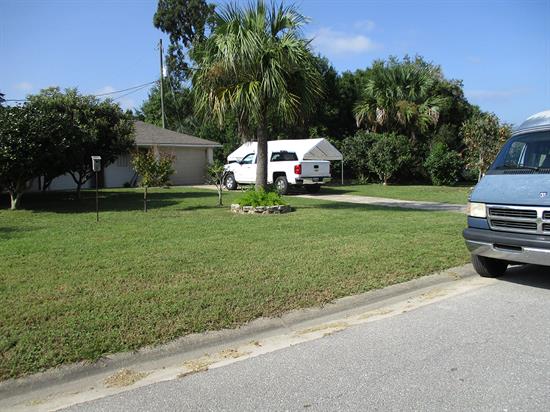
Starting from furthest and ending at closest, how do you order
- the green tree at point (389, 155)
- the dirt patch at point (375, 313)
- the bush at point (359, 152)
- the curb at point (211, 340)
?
the bush at point (359, 152) < the green tree at point (389, 155) < the dirt patch at point (375, 313) < the curb at point (211, 340)

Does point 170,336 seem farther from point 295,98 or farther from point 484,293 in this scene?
point 295,98

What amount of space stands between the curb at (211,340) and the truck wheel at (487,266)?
2.19 feet

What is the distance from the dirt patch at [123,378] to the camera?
13.2ft

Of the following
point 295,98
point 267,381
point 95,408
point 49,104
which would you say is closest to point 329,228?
point 295,98

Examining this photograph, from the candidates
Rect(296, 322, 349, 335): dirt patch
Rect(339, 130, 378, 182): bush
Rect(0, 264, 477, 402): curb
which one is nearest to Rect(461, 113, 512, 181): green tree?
Rect(339, 130, 378, 182): bush

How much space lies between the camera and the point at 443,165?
1003 inches

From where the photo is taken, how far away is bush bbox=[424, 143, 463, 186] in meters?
25.5

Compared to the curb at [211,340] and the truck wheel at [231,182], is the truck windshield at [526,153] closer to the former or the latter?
the curb at [211,340]

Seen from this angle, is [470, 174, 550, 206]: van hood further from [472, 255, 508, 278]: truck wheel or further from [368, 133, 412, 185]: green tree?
[368, 133, 412, 185]: green tree

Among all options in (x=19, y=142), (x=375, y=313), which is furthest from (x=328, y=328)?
(x=19, y=142)

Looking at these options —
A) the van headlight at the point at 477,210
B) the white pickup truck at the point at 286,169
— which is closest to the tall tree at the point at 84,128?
the white pickup truck at the point at 286,169

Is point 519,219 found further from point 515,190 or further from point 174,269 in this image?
point 174,269

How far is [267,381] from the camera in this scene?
13.0 feet

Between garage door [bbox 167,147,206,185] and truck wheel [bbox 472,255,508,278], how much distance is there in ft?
73.4
